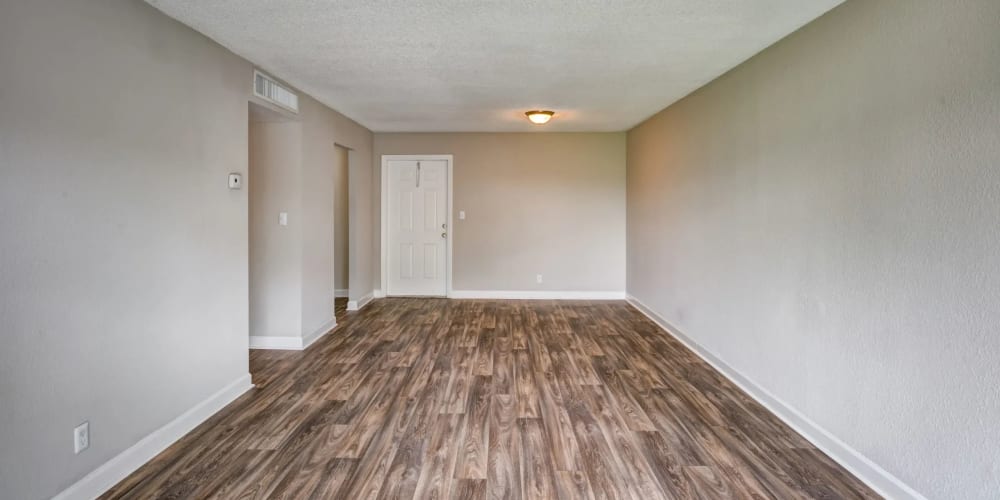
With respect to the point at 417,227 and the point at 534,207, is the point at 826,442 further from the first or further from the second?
the point at 417,227

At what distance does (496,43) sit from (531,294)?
435 cm

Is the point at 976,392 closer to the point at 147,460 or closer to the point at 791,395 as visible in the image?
the point at 791,395

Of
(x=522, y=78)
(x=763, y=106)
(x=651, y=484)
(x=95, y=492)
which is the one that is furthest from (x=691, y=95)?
(x=95, y=492)

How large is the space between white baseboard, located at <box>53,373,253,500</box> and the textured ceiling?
2254 mm

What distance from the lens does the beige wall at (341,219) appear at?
698 cm

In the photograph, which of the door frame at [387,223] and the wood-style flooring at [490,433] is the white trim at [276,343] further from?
the door frame at [387,223]

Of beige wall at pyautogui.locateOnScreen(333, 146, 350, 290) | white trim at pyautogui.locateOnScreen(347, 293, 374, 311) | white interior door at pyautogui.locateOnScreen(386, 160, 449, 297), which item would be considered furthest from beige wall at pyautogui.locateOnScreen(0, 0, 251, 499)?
beige wall at pyautogui.locateOnScreen(333, 146, 350, 290)

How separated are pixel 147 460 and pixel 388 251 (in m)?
4.63

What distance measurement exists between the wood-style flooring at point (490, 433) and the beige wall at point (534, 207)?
→ 2.44 m

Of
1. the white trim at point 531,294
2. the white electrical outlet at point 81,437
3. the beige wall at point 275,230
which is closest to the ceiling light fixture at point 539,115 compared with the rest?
the beige wall at point 275,230

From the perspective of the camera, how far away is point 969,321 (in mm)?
1823

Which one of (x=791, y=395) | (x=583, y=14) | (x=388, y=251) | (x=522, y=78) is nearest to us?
(x=583, y=14)

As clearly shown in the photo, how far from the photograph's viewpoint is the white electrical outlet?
2066mm

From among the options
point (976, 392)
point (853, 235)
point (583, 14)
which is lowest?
point (976, 392)
